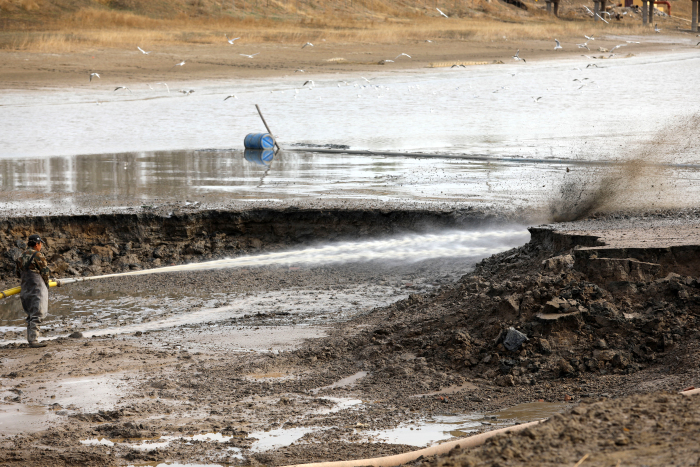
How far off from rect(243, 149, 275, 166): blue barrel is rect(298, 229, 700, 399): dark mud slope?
36.3ft

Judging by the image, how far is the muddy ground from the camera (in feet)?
16.0

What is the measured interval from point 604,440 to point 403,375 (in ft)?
8.68

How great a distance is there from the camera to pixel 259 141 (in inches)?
782

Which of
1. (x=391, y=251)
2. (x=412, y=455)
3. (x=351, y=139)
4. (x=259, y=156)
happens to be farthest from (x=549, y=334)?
(x=351, y=139)

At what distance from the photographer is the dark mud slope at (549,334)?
602cm

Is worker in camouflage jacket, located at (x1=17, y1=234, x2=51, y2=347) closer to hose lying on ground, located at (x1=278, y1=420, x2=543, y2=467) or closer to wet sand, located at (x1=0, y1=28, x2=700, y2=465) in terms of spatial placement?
wet sand, located at (x1=0, y1=28, x2=700, y2=465)

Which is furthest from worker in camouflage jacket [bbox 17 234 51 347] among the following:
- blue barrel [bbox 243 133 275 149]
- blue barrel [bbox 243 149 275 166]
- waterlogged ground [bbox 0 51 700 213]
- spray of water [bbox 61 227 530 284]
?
blue barrel [bbox 243 133 275 149]

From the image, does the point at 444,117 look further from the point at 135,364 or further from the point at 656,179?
the point at 135,364

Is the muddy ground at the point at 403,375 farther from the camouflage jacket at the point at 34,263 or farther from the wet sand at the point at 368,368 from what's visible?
the camouflage jacket at the point at 34,263

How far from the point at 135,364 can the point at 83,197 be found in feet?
23.0

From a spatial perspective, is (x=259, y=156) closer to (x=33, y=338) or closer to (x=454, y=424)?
(x=33, y=338)

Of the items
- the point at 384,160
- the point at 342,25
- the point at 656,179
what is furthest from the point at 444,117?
the point at 342,25

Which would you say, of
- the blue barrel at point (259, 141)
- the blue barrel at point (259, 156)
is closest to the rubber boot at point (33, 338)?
the blue barrel at point (259, 156)

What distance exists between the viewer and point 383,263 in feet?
34.4
